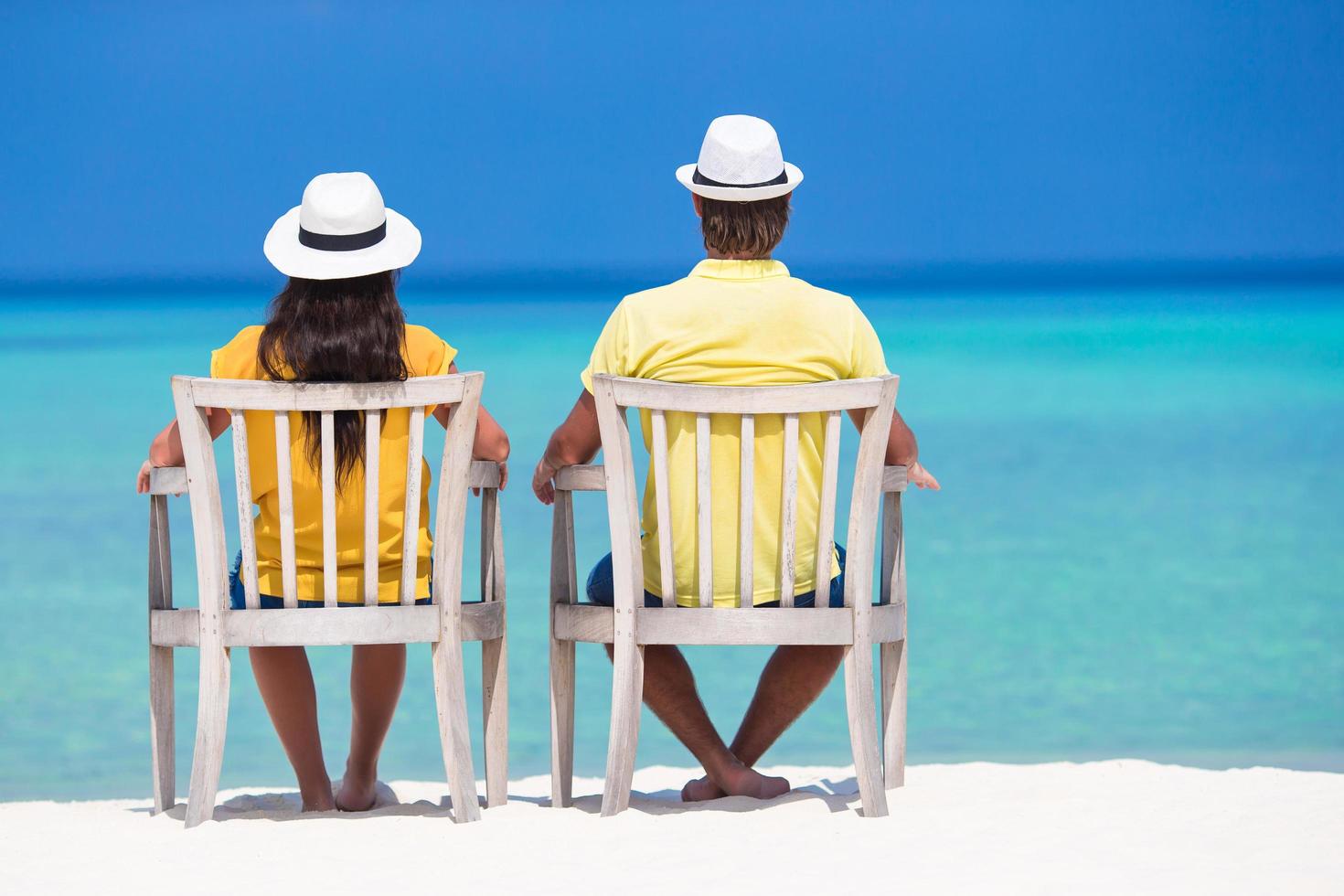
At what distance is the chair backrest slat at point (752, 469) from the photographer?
8.79 ft

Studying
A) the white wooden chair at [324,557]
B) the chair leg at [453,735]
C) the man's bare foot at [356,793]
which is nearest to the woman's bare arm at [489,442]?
the white wooden chair at [324,557]

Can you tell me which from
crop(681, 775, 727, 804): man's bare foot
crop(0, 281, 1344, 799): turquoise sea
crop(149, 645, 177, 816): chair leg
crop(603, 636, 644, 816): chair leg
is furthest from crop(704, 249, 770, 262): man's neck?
crop(0, 281, 1344, 799): turquoise sea

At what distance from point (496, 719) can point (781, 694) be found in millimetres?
472

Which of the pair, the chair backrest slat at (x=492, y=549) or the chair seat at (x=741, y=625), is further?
the chair backrest slat at (x=492, y=549)

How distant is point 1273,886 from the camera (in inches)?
94.2

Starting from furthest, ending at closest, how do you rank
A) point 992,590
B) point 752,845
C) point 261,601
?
point 992,590
point 261,601
point 752,845

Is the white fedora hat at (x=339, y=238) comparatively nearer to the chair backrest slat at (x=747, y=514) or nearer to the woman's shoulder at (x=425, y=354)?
the woman's shoulder at (x=425, y=354)

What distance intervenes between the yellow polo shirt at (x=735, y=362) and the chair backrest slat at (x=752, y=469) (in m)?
0.04

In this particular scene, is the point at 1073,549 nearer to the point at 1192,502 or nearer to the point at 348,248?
the point at 1192,502

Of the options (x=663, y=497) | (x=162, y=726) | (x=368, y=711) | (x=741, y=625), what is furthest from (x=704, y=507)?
(x=162, y=726)

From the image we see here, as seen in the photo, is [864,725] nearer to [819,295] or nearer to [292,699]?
[819,295]

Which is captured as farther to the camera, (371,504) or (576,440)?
(576,440)

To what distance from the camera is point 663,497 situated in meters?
2.75

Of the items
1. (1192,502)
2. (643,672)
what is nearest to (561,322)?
(1192,502)
